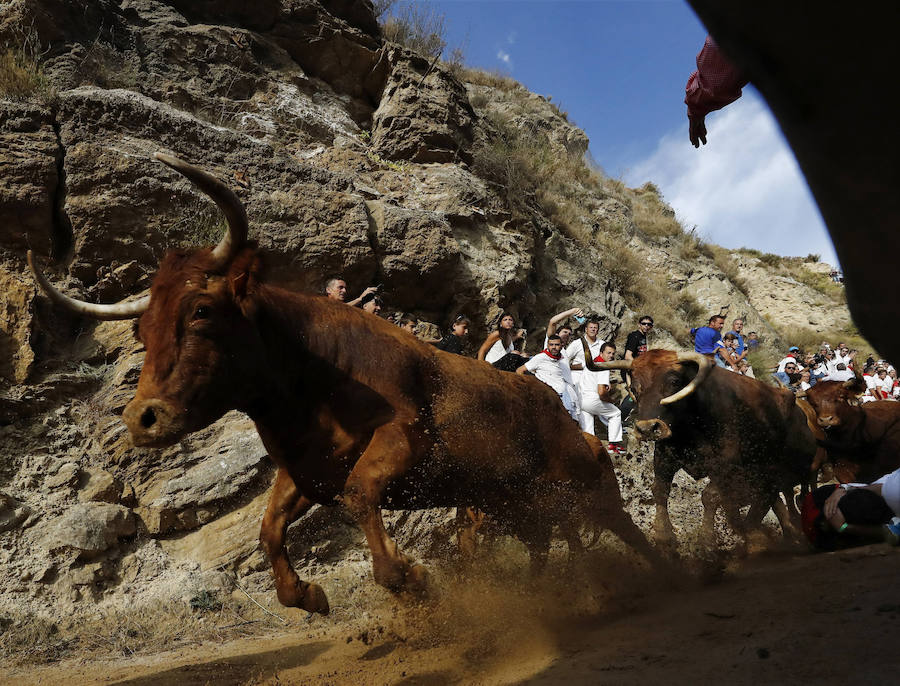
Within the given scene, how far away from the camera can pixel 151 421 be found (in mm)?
3148

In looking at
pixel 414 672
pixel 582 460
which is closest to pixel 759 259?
pixel 582 460

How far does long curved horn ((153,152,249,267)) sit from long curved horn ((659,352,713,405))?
407cm

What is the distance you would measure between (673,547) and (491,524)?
1.70m

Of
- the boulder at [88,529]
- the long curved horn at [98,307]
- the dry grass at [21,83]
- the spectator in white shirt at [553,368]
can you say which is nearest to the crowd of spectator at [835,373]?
the spectator in white shirt at [553,368]

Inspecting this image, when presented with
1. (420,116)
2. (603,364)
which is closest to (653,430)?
(603,364)

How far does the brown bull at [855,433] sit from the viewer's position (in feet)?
25.3

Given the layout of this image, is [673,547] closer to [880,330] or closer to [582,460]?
[582,460]

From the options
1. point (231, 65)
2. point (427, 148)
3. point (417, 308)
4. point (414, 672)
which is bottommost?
point (414, 672)

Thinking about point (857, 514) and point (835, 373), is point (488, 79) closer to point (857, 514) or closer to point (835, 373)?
point (835, 373)

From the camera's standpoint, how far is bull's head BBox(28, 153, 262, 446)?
125 inches

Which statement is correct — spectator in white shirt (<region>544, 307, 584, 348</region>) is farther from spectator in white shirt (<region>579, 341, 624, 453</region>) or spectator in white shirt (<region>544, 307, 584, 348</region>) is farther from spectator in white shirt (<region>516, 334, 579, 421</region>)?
spectator in white shirt (<region>579, 341, 624, 453</region>)

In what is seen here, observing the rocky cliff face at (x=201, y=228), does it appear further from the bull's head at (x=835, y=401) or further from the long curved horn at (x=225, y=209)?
the long curved horn at (x=225, y=209)

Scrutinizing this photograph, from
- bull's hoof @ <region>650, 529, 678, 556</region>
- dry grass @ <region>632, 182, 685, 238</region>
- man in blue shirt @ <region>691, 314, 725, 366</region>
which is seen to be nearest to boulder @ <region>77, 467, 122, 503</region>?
bull's hoof @ <region>650, 529, 678, 556</region>

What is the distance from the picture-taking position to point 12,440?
6.08 meters
